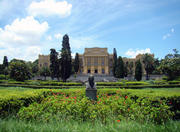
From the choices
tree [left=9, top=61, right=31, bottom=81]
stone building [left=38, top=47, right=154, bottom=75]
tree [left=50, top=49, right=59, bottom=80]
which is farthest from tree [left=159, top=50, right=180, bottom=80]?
stone building [left=38, top=47, right=154, bottom=75]

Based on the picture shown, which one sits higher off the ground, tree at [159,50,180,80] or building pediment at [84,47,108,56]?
building pediment at [84,47,108,56]

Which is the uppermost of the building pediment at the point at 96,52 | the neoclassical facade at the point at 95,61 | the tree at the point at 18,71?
the building pediment at the point at 96,52

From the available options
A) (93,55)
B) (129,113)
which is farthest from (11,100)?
(93,55)

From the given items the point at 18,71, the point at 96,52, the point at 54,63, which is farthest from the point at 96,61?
the point at 18,71

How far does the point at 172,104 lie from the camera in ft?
17.4

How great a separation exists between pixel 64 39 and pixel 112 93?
1393 inches

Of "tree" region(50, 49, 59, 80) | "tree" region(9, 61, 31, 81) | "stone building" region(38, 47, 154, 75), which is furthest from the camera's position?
"stone building" region(38, 47, 154, 75)

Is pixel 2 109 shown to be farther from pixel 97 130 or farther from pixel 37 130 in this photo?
pixel 97 130

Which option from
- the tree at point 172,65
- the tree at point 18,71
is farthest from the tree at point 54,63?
Result: the tree at point 172,65

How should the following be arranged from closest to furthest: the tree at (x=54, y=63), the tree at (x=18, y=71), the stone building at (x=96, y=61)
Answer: the tree at (x=18, y=71)
the tree at (x=54, y=63)
the stone building at (x=96, y=61)

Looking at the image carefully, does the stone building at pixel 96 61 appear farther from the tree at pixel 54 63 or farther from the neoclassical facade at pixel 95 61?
the tree at pixel 54 63

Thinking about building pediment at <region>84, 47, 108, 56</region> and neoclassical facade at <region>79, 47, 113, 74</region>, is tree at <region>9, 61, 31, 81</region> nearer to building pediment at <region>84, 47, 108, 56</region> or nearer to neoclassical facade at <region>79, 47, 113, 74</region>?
neoclassical facade at <region>79, 47, 113, 74</region>

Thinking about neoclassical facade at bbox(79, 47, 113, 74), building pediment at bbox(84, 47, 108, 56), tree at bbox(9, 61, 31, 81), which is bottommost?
tree at bbox(9, 61, 31, 81)

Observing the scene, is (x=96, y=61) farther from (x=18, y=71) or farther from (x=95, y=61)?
(x=18, y=71)
